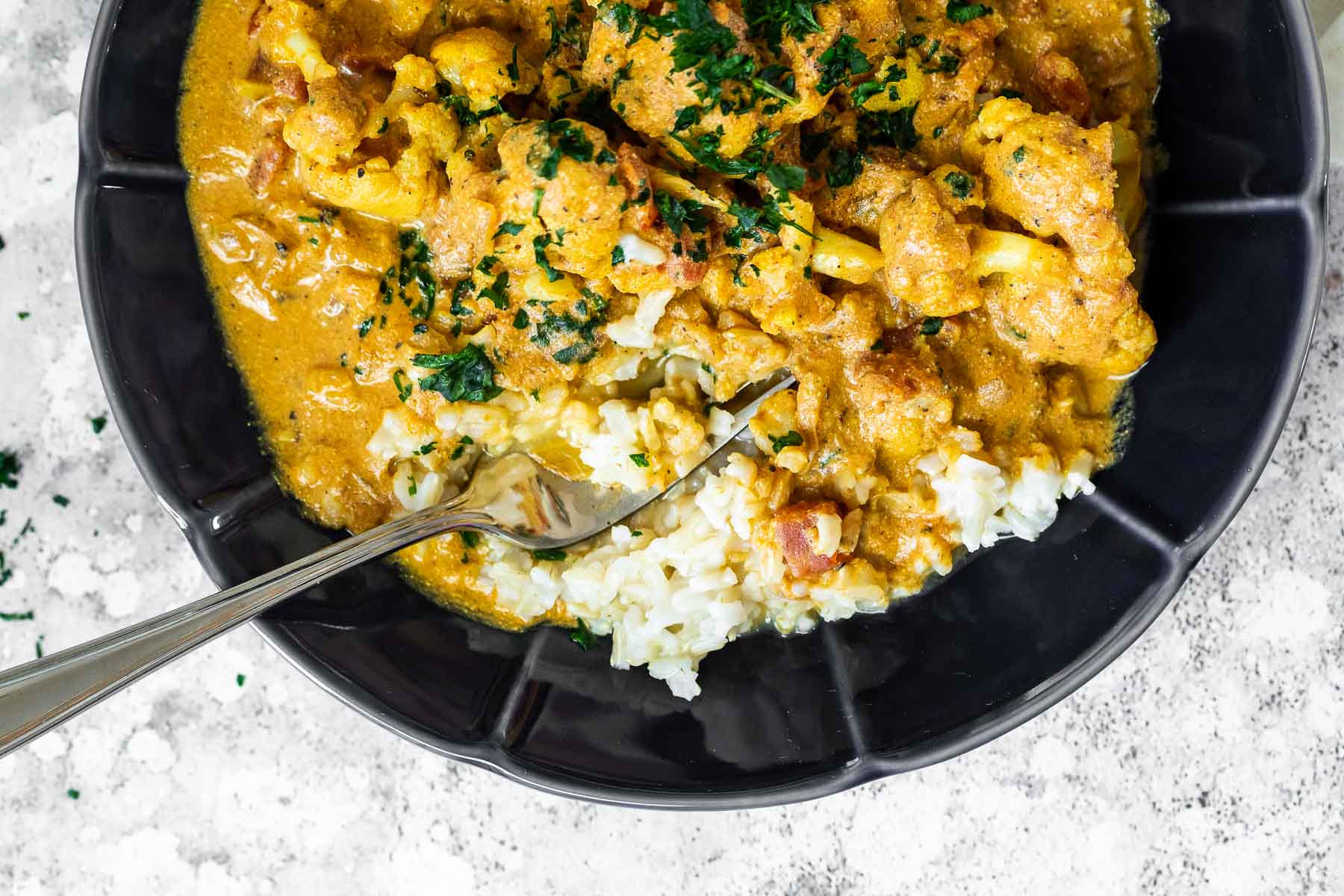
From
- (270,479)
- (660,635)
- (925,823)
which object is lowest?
(925,823)

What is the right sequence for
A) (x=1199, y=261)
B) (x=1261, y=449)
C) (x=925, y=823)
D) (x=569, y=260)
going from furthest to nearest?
1. (x=925, y=823)
2. (x=1199, y=261)
3. (x=1261, y=449)
4. (x=569, y=260)

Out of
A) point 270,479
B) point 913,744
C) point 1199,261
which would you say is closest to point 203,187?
point 270,479

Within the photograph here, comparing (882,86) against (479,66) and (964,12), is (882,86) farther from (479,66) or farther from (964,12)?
(479,66)

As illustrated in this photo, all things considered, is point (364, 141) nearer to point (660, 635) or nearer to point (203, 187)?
point (203, 187)

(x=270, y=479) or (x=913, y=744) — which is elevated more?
(x=270, y=479)

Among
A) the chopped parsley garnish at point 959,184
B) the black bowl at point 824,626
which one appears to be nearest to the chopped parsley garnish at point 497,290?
the black bowl at point 824,626

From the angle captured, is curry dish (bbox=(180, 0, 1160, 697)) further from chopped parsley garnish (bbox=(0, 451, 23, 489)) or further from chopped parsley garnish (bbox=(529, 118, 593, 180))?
chopped parsley garnish (bbox=(0, 451, 23, 489))

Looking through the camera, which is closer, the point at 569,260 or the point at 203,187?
the point at 569,260
